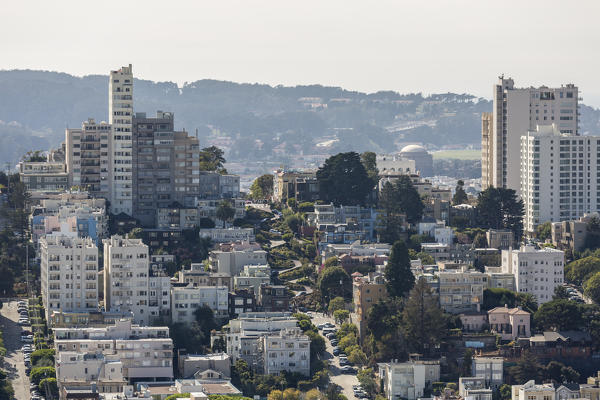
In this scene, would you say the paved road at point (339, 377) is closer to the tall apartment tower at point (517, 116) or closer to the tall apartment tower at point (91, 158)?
the tall apartment tower at point (91, 158)

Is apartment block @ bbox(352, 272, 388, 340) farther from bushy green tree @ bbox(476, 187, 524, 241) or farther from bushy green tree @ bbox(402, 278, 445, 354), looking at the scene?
bushy green tree @ bbox(476, 187, 524, 241)

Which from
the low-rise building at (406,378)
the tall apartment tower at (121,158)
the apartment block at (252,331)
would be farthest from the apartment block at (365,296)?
the tall apartment tower at (121,158)

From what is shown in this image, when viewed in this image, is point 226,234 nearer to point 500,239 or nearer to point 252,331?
point 500,239

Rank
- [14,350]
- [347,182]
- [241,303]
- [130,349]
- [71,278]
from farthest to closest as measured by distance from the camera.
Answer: [347,182]
[241,303]
[71,278]
[14,350]
[130,349]

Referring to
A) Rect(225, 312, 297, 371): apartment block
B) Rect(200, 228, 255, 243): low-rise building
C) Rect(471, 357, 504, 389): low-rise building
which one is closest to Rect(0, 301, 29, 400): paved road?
Rect(225, 312, 297, 371): apartment block

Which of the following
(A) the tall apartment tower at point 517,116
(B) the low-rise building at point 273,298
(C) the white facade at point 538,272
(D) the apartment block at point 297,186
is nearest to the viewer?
(B) the low-rise building at point 273,298

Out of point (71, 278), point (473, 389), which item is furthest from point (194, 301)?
point (473, 389)

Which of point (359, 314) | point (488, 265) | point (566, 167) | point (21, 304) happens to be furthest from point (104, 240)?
point (566, 167)
